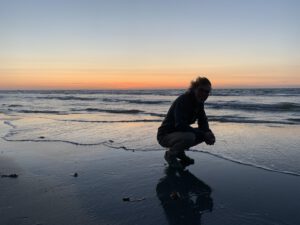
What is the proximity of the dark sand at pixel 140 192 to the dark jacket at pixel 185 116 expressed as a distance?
1.88 feet

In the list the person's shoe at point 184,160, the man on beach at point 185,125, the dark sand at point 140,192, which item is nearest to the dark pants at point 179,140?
the man on beach at point 185,125

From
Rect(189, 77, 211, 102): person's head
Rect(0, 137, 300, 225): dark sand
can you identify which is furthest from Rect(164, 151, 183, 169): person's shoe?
Rect(189, 77, 211, 102): person's head

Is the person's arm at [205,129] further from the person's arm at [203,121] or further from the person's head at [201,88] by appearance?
the person's head at [201,88]

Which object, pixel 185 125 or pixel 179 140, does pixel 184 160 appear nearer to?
pixel 179 140

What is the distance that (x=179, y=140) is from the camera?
211 inches

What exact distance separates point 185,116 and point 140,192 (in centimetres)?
143

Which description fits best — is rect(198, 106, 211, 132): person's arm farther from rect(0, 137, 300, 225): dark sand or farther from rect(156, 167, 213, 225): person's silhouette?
rect(156, 167, 213, 225): person's silhouette

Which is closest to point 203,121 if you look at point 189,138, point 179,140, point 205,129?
point 205,129

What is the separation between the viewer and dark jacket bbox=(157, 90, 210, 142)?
199 inches

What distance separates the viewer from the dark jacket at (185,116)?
16.6 feet

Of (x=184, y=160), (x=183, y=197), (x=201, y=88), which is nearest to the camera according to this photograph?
(x=183, y=197)

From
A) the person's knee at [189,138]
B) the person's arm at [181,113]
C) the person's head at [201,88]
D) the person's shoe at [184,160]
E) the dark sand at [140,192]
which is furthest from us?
the person's shoe at [184,160]

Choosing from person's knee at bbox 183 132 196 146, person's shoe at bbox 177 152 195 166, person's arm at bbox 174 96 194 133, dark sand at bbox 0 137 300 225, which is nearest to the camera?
dark sand at bbox 0 137 300 225

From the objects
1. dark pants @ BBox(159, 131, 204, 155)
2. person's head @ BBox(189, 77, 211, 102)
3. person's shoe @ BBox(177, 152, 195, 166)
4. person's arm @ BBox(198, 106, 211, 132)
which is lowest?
person's shoe @ BBox(177, 152, 195, 166)
